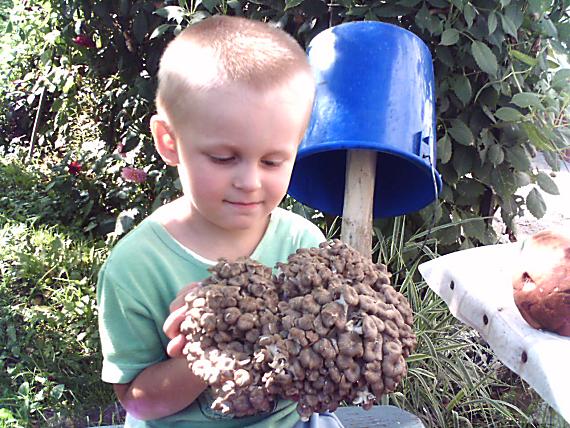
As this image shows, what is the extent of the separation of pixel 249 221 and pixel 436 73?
53.5 inches

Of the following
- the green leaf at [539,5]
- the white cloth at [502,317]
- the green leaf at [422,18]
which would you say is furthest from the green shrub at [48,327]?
the green leaf at [539,5]

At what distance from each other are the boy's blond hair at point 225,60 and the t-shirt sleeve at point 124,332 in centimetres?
33

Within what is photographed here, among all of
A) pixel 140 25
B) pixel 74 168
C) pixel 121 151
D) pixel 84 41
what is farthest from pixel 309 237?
pixel 74 168

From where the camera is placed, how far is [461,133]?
2219 millimetres

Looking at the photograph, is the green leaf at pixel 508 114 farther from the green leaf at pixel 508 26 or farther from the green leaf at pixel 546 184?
the green leaf at pixel 546 184

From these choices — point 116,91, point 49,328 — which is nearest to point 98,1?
point 116,91

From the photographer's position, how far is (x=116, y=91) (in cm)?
356

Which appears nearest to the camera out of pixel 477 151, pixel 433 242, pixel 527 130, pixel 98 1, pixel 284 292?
pixel 284 292

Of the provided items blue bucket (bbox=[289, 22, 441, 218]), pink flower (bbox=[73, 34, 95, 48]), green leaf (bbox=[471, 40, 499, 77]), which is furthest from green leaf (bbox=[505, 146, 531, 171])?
pink flower (bbox=[73, 34, 95, 48])

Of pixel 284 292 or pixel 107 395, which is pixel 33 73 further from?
pixel 284 292

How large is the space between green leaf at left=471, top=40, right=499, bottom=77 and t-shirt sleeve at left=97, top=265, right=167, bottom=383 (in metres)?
1.36

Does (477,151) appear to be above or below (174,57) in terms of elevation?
below

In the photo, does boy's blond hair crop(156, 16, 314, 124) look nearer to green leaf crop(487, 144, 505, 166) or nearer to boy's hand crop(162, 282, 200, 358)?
boy's hand crop(162, 282, 200, 358)

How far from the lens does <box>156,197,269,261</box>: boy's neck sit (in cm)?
122
